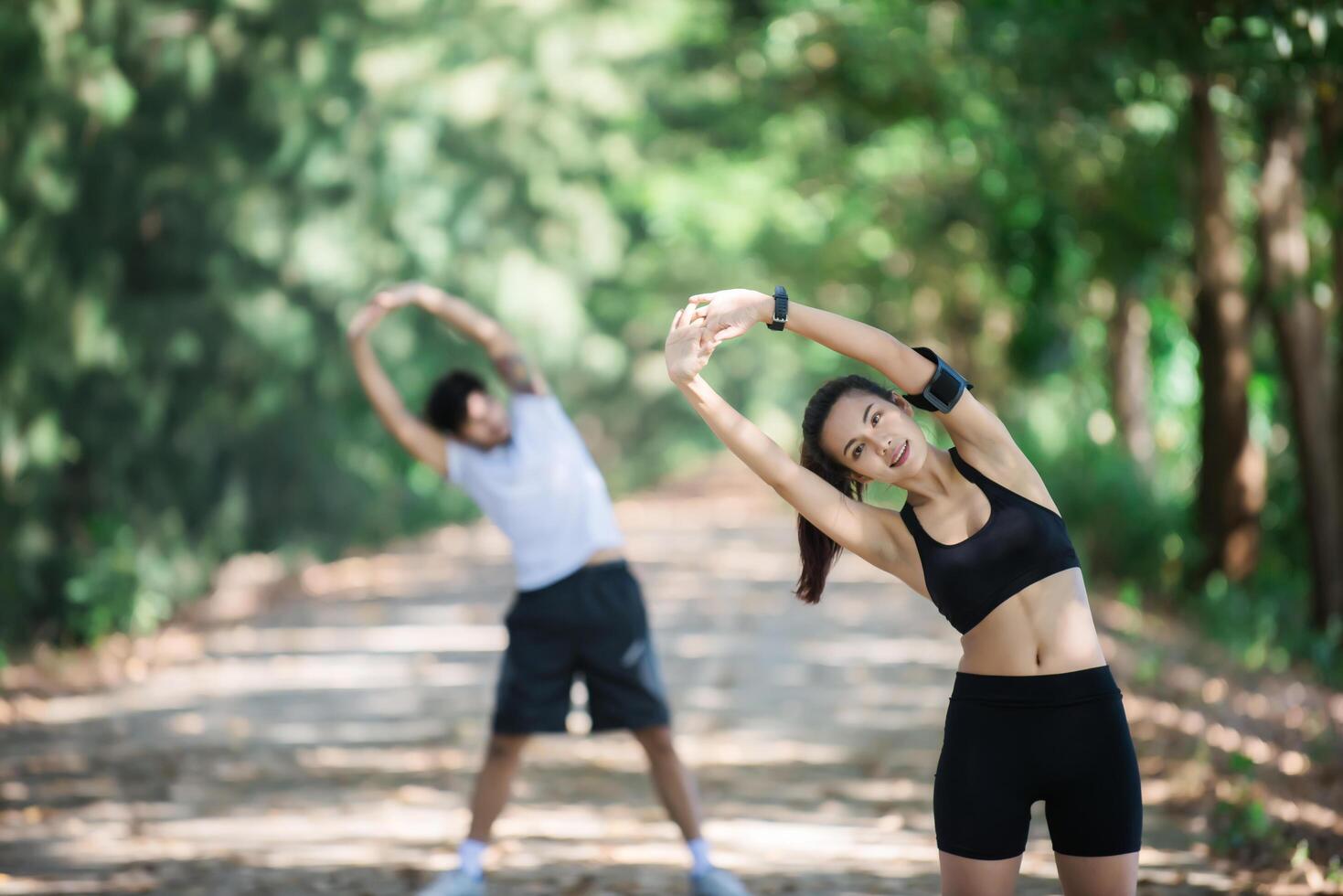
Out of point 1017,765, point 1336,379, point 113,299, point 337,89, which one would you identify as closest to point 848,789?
point 1017,765

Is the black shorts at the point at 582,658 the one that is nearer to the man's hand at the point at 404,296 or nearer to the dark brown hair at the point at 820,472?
the man's hand at the point at 404,296

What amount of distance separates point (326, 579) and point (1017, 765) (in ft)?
52.8

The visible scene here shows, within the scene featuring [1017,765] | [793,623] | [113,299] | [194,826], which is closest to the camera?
[1017,765]

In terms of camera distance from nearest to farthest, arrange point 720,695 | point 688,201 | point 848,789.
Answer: point 848,789
point 720,695
point 688,201

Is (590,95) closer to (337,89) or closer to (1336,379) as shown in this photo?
(337,89)

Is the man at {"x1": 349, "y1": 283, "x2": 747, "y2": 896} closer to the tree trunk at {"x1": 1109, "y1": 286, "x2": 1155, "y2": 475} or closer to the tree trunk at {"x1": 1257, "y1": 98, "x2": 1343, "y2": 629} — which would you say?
the tree trunk at {"x1": 1257, "y1": 98, "x2": 1343, "y2": 629}

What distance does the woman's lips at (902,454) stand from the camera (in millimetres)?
4125

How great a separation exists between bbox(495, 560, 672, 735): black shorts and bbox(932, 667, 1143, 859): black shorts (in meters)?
2.29

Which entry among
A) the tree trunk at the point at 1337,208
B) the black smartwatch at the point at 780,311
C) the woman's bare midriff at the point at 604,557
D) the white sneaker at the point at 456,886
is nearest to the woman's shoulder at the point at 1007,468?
the black smartwatch at the point at 780,311

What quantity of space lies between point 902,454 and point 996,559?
0.35 meters

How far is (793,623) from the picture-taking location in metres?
15.2

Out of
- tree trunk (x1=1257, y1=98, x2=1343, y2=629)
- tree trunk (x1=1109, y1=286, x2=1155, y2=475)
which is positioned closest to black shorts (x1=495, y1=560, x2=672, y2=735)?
tree trunk (x1=1257, y1=98, x2=1343, y2=629)

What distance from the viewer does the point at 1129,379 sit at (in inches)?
730

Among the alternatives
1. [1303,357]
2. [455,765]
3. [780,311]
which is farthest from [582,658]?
[1303,357]
